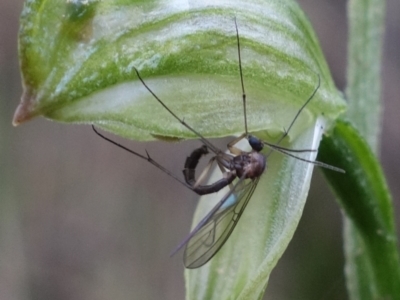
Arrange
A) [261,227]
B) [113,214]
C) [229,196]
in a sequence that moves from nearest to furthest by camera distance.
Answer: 1. [261,227]
2. [229,196]
3. [113,214]

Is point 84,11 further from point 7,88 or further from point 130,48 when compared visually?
point 7,88

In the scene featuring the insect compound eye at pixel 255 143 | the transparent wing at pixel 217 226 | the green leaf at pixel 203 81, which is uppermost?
the green leaf at pixel 203 81

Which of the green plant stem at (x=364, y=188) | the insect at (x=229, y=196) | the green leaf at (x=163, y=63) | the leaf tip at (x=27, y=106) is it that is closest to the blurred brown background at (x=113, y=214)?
the green plant stem at (x=364, y=188)

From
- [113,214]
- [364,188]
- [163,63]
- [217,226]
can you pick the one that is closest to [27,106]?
[163,63]

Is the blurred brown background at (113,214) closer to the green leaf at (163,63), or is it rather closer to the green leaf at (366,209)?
the green leaf at (366,209)

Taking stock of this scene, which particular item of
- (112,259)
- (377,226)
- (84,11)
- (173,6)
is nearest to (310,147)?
(377,226)

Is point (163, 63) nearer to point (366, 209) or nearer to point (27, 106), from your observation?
point (27, 106)

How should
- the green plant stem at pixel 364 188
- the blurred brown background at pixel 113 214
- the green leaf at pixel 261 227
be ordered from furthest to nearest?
the blurred brown background at pixel 113 214 < the green plant stem at pixel 364 188 < the green leaf at pixel 261 227
